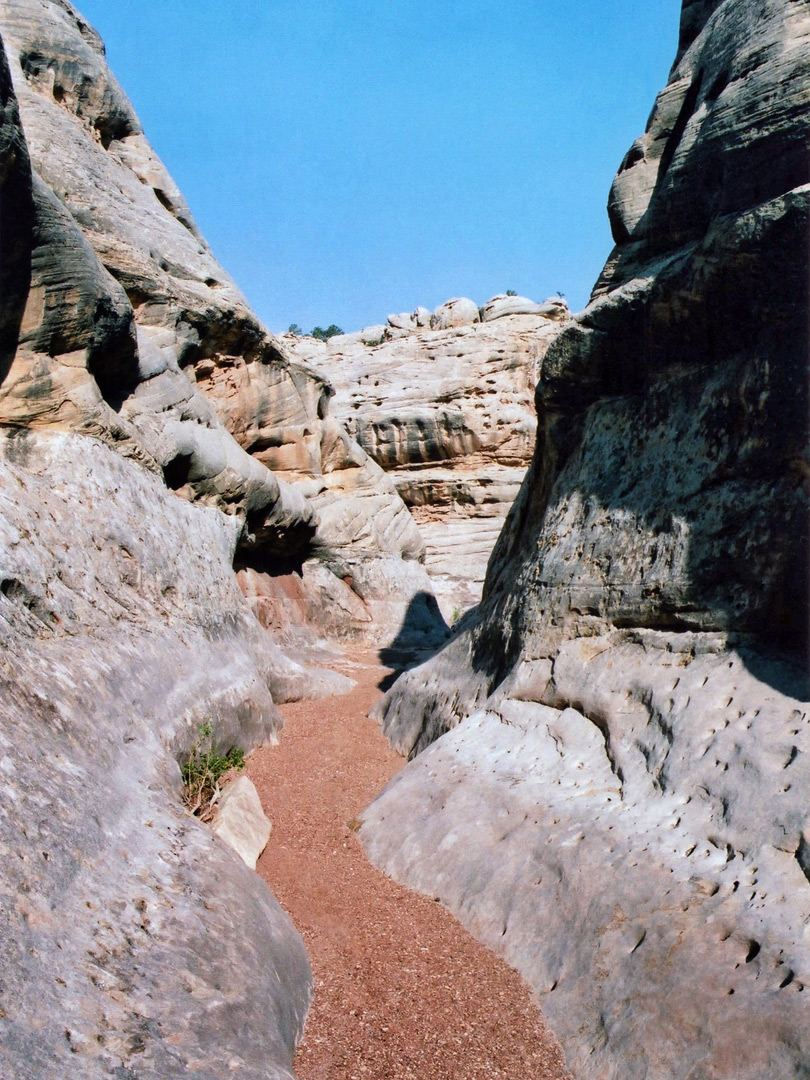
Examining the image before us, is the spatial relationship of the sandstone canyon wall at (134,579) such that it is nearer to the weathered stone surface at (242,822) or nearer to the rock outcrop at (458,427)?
the weathered stone surface at (242,822)

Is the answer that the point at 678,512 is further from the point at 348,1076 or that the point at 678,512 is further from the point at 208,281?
the point at 208,281

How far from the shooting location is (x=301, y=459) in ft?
55.6

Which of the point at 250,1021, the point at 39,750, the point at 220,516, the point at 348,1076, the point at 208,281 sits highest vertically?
the point at 208,281

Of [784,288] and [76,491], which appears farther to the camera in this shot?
[76,491]

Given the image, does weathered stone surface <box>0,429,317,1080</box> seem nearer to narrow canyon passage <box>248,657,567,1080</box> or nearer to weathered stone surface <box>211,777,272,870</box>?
narrow canyon passage <box>248,657,567,1080</box>

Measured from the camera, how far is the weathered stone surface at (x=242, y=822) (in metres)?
5.67

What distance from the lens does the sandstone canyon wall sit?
3.18m

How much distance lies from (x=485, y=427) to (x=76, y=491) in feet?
62.1

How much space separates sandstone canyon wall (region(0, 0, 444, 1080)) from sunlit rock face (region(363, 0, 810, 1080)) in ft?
4.90

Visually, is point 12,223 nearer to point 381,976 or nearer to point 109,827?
point 109,827

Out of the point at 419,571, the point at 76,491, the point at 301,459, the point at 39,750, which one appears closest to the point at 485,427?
the point at 419,571

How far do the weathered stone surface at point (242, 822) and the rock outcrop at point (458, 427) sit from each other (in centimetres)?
1711

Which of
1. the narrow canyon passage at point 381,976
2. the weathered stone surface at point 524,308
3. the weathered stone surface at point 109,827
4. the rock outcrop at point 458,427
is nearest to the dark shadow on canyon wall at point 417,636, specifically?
the rock outcrop at point 458,427

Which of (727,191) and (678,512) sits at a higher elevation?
(727,191)
